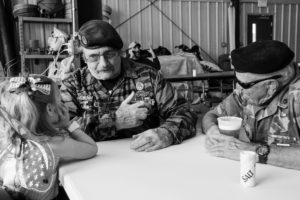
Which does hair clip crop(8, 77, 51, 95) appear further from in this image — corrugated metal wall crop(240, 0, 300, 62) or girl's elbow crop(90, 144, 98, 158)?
corrugated metal wall crop(240, 0, 300, 62)

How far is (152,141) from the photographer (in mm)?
1641

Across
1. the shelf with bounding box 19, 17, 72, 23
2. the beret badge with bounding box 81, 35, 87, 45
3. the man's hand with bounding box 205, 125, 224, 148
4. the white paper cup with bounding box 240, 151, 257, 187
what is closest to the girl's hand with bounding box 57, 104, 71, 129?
the beret badge with bounding box 81, 35, 87, 45

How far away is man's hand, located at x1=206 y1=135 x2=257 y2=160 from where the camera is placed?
1.43 m

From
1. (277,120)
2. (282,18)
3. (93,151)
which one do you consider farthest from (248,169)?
(282,18)

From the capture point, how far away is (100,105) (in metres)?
2.03

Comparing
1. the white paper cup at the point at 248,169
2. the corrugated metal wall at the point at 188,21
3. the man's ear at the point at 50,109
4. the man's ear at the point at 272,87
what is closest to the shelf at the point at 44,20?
the corrugated metal wall at the point at 188,21

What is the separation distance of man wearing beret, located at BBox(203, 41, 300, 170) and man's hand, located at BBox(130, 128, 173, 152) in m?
0.21

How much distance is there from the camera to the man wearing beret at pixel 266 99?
1524 mm

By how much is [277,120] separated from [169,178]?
27.8 inches

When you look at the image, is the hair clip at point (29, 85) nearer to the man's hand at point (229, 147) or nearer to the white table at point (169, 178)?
the white table at point (169, 178)

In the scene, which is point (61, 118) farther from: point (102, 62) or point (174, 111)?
point (174, 111)

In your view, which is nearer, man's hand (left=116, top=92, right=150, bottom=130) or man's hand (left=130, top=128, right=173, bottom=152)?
man's hand (left=130, top=128, right=173, bottom=152)

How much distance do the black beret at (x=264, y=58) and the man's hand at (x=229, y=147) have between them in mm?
346

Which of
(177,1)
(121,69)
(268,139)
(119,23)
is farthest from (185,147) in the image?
(177,1)
